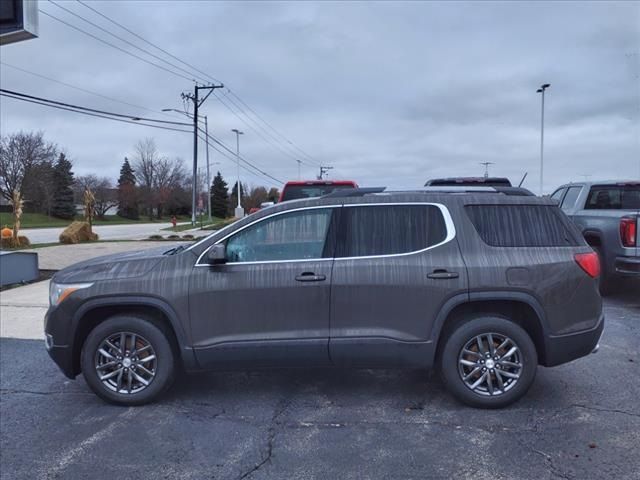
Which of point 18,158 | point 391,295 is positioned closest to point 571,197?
point 391,295

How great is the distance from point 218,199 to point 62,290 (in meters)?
89.7

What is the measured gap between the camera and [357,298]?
412cm

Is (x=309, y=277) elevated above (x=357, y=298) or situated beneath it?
elevated above

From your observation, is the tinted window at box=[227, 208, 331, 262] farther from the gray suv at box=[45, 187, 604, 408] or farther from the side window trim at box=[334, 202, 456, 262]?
the side window trim at box=[334, 202, 456, 262]

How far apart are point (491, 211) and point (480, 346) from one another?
110cm

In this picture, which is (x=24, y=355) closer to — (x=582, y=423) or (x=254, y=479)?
(x=254, y=479)

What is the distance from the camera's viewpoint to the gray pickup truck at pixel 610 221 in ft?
24.5

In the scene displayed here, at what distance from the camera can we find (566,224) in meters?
4.35

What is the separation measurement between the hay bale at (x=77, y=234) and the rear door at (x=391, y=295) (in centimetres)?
2200

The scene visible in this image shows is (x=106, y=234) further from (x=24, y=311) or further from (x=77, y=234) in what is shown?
(x=24, y=311)

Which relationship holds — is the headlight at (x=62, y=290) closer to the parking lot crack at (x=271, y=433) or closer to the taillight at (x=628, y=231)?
the parking lot crack at (x=271, y=433)

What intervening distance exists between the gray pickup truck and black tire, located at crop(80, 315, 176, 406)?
6.48m

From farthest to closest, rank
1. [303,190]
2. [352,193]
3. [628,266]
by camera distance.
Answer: [303,190], [628,266], [352,193]

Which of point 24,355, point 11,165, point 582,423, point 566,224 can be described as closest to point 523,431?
point 582,423
